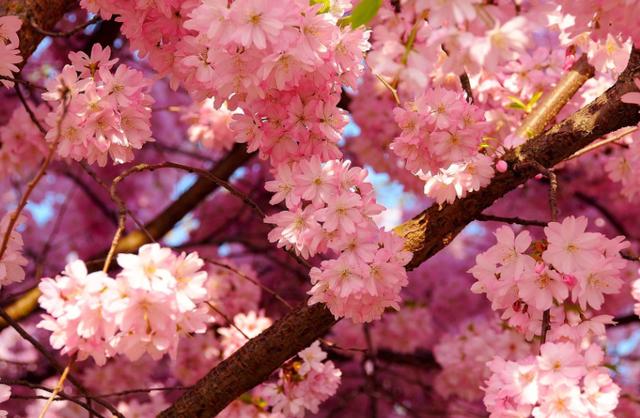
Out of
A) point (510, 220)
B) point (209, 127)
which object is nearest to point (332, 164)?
point (510, 220)

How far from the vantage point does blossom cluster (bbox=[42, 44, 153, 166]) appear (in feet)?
5.50

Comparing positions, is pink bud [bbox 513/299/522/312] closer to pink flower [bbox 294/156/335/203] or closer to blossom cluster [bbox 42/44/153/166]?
pink flower [bbox 294/156/335/203]

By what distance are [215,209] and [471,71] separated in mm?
3583

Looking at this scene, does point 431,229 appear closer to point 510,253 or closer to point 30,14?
point 510,253

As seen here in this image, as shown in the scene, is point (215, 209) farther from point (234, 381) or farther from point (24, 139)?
point (234, 381)

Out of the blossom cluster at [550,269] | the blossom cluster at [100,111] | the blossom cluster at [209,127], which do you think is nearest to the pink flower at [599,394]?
the blossom cluster at [550,269]

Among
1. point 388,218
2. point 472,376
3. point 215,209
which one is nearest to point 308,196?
point 472,376

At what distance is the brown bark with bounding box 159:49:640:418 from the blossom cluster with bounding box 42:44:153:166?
0.51 m

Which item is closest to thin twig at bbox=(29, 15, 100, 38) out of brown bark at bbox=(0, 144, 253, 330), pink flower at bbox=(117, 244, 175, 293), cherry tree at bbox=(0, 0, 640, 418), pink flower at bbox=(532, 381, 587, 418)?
cherry tree at bbox=(0, 0, 640, 418)

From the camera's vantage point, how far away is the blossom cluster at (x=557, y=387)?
135 centimetres

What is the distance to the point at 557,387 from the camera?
53.3 inches

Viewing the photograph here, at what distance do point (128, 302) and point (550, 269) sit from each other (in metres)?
0.74

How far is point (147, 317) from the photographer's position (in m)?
1.28

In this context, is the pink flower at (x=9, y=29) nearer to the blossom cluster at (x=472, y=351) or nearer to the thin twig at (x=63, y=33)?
the thin twig at (x=63, y=33)
